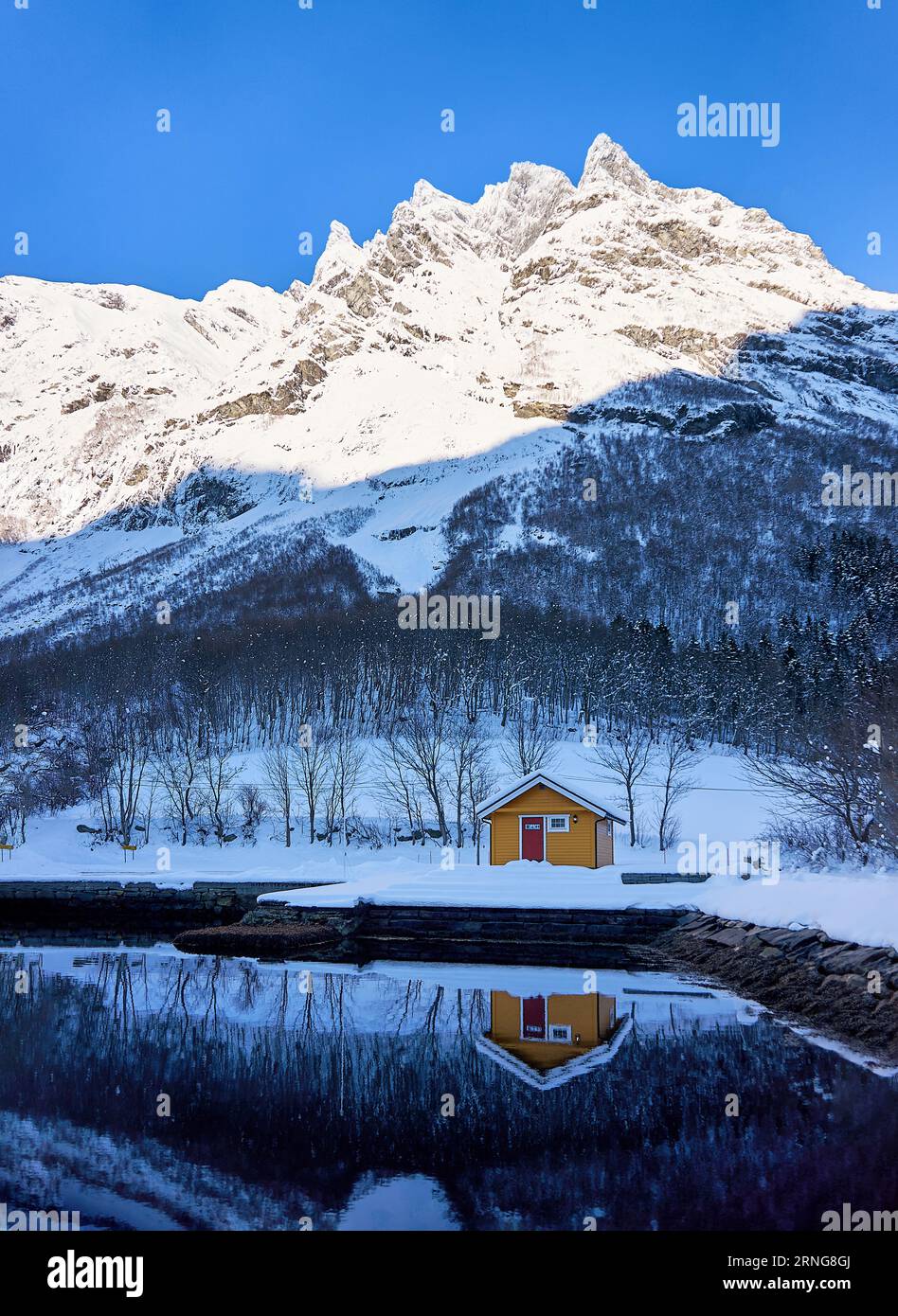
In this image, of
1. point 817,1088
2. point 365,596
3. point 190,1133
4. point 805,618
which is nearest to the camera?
point 190,1133

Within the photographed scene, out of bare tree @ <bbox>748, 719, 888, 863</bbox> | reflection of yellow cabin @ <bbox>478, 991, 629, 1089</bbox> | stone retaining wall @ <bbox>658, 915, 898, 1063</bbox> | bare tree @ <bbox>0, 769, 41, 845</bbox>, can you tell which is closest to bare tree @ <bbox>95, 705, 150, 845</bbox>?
bare tree @ <bbox>0, 769, 41, 845</bbox>

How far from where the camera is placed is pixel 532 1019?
16.9 m

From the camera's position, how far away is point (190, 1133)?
34.5 feet

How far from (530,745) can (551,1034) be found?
60.6 metres

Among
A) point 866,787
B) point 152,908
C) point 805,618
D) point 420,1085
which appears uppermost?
point 805,618

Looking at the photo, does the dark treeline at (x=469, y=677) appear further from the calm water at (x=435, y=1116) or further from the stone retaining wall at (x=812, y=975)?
the calm water at (x=435, y=1116)

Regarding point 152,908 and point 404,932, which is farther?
point 152,908

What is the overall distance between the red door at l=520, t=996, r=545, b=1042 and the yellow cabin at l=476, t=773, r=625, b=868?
2201 centimetres

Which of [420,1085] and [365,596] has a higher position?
[365,596]

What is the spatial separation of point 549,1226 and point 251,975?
16.2 metres

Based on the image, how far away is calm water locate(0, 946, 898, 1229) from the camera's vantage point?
28.0 feet

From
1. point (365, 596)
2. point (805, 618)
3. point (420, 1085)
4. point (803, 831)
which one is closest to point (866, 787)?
point (803, 831)

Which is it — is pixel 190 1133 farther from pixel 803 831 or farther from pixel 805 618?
pixel 805 618
